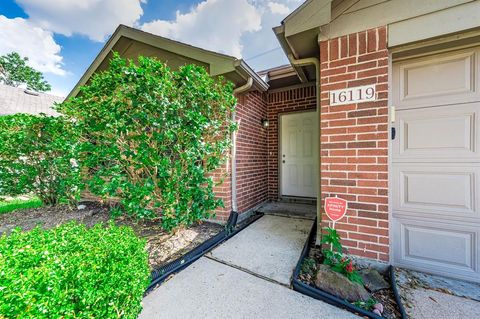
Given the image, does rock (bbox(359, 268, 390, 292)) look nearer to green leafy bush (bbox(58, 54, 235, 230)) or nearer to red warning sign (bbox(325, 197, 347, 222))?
red warning sign (bbox(325, 197, 347, 222))

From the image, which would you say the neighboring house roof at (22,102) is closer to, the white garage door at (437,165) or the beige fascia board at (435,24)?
the beige fascia board at (435,24)

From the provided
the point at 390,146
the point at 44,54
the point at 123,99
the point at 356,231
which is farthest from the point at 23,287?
the point at 44,54

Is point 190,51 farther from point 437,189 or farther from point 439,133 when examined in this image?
point 437,189

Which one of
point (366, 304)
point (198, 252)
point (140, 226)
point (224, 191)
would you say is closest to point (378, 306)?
point (366, 304)

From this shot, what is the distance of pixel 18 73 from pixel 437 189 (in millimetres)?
36958

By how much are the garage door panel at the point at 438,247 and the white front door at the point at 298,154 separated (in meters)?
2.17

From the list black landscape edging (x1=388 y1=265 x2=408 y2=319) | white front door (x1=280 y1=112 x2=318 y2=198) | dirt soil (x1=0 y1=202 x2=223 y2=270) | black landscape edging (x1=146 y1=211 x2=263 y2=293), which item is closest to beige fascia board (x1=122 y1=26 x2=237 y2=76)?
white front door (x1=280 y1=112 x2=318 y2=198)

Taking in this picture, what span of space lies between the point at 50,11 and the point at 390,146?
7.45 metres

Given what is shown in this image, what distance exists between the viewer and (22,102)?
29.7 feet

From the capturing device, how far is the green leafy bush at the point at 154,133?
2.28 meters

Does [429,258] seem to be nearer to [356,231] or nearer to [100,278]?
[356,231]

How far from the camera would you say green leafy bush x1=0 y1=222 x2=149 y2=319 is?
810 mm

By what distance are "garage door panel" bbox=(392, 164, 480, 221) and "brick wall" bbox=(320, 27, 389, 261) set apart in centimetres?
31

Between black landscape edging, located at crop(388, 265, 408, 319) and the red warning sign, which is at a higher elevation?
the red warning sign
